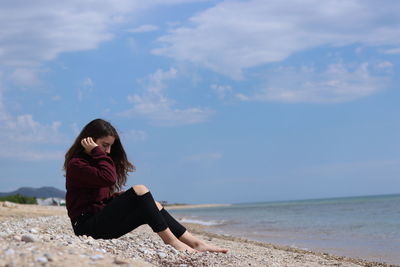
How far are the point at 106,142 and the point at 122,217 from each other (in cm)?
89

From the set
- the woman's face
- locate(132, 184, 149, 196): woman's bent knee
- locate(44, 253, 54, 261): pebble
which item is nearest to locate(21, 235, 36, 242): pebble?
locate(44, 253, 54, 261): pebble

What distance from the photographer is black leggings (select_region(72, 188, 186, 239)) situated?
226 inches

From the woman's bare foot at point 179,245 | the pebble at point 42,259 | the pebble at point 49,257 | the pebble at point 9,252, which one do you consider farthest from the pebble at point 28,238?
the woman's bare foot at point 179,245

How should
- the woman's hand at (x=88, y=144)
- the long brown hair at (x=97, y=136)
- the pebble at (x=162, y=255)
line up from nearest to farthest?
1. the pebble at (x=162, y=255)
2. the woman's hand at (x=88, y=144)
3. the long brown hair at (x=97, y=136)

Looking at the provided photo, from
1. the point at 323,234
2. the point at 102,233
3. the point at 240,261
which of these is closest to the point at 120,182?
the point at 102,233

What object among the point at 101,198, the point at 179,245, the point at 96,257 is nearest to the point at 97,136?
the point at 101,198

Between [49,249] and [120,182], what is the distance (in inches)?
83.0

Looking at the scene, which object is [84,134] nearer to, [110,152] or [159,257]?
[110,152]

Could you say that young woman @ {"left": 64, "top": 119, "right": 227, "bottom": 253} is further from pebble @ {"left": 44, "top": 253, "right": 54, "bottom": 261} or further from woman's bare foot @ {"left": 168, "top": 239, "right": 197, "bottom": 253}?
pebble @ {"left": 44, "top": 253, "right": 54, "bottom": 261}

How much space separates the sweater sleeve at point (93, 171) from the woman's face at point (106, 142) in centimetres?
20

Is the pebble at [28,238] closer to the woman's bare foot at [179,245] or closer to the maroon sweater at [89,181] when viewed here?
the maroon sweater at [89,181]

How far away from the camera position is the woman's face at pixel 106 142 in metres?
Result: 6.07

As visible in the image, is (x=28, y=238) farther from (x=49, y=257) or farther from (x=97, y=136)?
(x=97, y=136)

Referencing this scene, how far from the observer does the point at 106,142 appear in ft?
20.0
